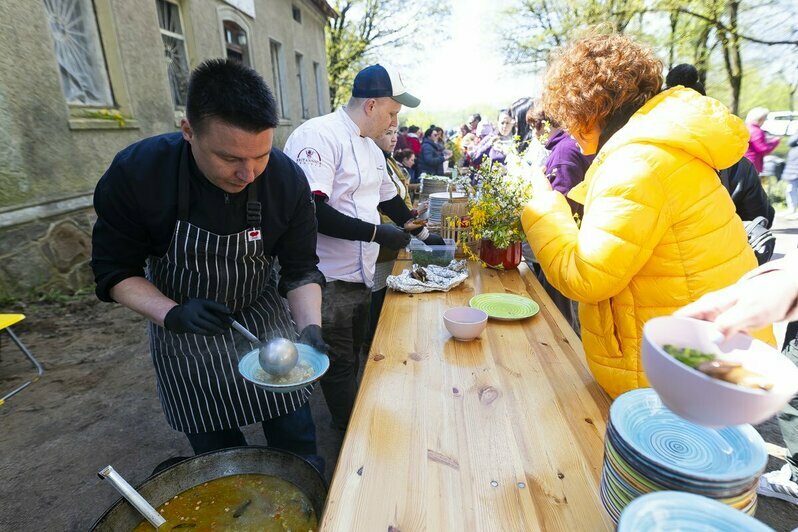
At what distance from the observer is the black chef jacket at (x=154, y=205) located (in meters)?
1.39

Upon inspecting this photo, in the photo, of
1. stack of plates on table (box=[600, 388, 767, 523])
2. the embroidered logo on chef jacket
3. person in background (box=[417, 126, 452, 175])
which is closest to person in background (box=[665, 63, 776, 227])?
the embroidered logo on chef jacket

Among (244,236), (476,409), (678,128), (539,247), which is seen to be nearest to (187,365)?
(244,236)

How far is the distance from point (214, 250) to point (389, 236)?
0.96m

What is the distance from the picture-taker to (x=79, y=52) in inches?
184

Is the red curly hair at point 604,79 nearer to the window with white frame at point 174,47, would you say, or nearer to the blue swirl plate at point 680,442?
the blue swirl plate at point 680,442

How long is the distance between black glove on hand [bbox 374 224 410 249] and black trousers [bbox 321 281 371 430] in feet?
1.06

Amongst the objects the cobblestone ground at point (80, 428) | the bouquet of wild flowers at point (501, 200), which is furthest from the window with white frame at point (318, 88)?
the bouquet of wild flowers at point (501, 200)

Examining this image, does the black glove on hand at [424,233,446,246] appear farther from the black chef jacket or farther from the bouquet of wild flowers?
the black chef jacket

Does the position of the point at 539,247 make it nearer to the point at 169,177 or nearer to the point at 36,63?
the point at 169,177

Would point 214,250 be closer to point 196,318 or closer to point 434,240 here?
point 196,318

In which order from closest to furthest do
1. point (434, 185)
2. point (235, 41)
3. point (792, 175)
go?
point (434, 185)
point (792, 175)
point (235, 41)

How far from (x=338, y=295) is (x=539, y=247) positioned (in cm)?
124

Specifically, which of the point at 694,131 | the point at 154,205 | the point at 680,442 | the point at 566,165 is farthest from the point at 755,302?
the point at 566,165

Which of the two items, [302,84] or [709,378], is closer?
[709,378]
